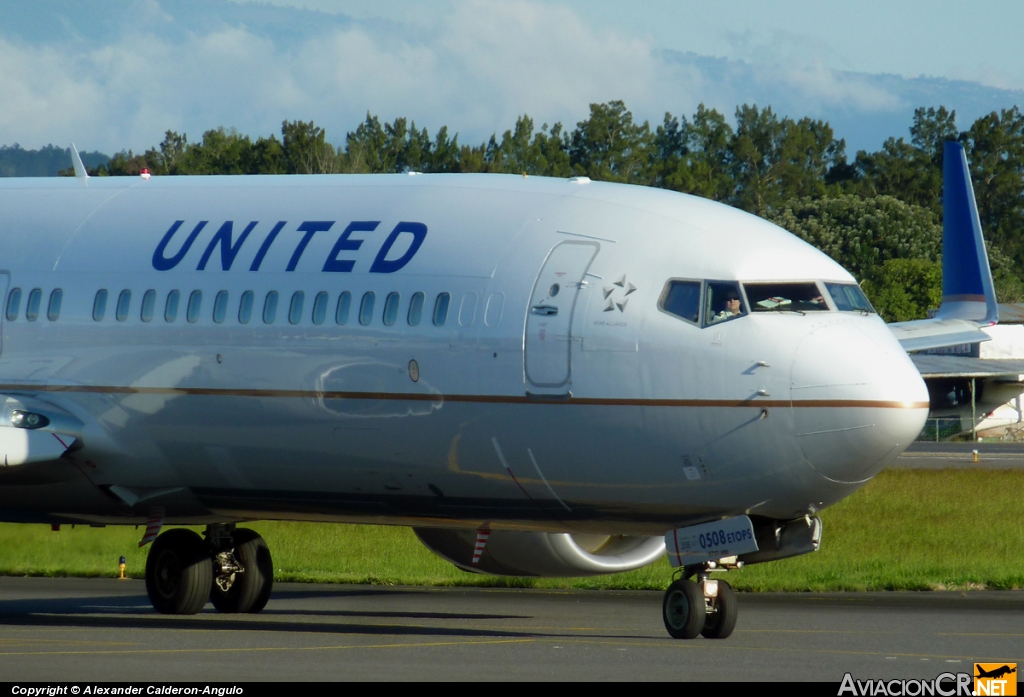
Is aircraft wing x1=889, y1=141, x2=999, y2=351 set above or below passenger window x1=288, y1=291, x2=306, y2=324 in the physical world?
above

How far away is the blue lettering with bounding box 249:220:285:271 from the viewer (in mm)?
18859

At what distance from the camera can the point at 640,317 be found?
16344mm

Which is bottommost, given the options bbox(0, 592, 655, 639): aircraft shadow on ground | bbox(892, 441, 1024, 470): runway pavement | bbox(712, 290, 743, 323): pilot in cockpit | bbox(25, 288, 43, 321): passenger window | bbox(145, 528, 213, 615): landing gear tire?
bbox(892, 441, 1024, 470): runway pavement

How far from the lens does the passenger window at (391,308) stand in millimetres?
17609

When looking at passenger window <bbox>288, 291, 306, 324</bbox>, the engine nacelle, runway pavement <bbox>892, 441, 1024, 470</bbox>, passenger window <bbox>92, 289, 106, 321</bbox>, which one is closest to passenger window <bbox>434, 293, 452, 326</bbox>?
passenger window <bbox>288, 291, 306, 324</bbox>

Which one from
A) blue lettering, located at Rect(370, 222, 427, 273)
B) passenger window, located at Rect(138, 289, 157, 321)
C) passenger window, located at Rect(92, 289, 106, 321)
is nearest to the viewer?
blue lettering, located at Rect(370, 222, 427, 273)

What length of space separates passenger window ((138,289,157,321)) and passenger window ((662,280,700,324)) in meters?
6.25

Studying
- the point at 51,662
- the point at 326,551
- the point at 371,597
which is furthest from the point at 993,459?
the point at 51,662

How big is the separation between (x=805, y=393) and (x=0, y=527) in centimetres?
1492

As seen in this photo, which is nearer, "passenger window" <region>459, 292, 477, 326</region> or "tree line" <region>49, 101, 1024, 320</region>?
"passenger window" <region>459, 292, 477, 326</region>

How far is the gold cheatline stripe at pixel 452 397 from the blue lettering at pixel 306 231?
1.48 meters

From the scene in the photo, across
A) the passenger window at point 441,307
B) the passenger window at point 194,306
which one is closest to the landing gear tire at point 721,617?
the passenger window at point 441,307

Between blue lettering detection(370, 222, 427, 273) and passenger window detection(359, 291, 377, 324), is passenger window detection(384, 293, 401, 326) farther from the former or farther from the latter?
blue lettering detection(370, 222, 427, 273)

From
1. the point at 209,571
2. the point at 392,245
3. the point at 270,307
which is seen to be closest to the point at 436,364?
the point at 392,245
